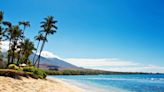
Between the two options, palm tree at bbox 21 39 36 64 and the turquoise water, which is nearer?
the turquoise water

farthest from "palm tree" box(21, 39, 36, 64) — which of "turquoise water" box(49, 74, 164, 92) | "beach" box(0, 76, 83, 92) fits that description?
"beach" box(0, 76, 83, 92)

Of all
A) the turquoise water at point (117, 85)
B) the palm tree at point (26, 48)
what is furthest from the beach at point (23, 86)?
the palm tree at point (26, 48)

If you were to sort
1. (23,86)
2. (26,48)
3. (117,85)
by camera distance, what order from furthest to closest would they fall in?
(26,48) → (117,85) → (23,86)

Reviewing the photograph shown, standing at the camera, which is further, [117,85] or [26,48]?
[26,48]

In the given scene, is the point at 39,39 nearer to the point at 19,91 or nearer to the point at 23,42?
the point at 23,42

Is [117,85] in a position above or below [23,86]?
below

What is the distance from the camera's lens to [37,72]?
40000 millimetres

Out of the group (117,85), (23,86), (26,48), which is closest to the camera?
(23,86)

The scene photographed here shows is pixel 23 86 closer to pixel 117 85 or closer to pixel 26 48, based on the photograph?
pixel 117 85

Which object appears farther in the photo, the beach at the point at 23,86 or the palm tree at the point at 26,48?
the palm tree at the point at 26,48

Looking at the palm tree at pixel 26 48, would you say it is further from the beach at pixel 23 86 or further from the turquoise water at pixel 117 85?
the beach at pixel 23 86

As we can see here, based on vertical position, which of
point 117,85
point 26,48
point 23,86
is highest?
point 26,48

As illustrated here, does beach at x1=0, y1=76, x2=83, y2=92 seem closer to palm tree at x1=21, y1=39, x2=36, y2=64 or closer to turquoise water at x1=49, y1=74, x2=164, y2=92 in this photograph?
turquoise water at x1=49, y1=74, x2=164, y2=92

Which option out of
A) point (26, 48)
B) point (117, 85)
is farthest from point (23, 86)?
point (26, 48)
